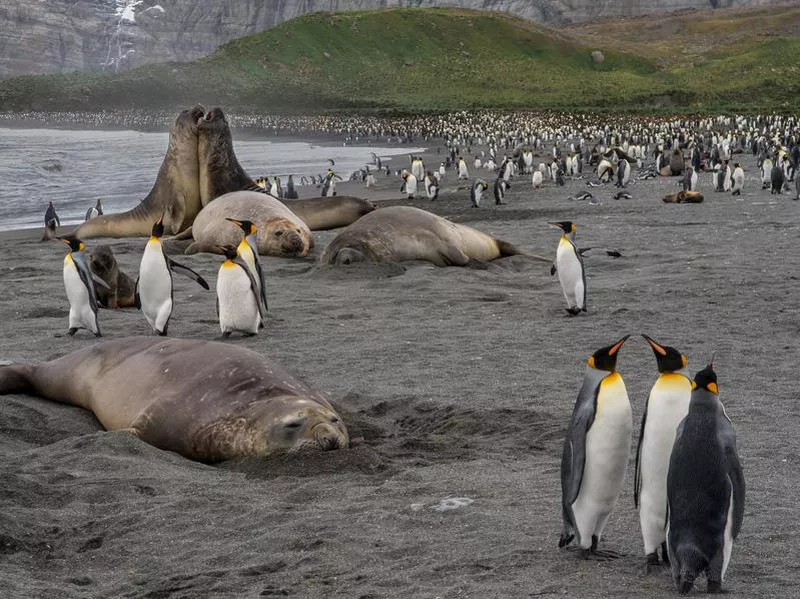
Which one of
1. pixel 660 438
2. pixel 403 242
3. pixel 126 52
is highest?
pixel 126 52

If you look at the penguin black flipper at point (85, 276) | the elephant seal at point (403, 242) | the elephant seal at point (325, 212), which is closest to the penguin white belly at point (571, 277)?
the elephant seal at point (403, 242)

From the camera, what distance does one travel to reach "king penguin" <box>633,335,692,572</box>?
3.69 metres

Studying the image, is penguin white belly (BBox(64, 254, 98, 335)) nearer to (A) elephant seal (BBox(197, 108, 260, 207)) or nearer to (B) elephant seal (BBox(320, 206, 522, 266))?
(B) elephant seal (BBox(320, 206, 522, 266))

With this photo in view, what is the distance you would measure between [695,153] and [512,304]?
19701 millimetres

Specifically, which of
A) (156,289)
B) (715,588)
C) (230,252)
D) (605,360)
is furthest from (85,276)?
(715,588)

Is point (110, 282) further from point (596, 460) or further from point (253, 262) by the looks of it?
point (596, 460)

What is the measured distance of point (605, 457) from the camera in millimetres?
3867

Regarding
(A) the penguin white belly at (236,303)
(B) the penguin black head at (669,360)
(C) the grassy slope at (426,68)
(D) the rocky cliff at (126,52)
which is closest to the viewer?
(B) the penguin black head at (669,360)

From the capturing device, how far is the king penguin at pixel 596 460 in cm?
384

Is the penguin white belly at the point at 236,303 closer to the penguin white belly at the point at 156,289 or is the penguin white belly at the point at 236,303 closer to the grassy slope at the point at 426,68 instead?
the penguin white belly at the point at 156,289

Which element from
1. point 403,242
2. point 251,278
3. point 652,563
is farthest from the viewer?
point 403,242

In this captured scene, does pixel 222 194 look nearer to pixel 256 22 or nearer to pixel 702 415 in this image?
pixel 702 415

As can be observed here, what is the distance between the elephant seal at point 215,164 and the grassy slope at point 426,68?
64146 millimetres

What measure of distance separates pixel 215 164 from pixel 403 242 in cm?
448
